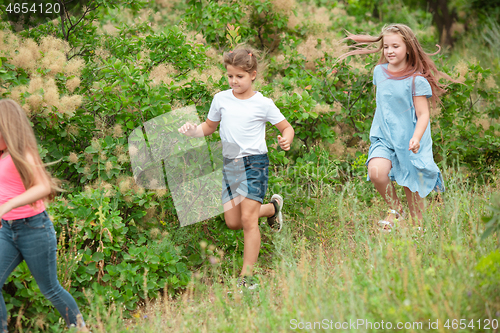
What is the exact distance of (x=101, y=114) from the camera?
344cm

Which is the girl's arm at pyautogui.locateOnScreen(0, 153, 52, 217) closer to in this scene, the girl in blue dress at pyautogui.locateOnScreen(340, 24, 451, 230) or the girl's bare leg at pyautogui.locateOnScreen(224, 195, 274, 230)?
the girl's bare leg at pyautogui.locateOnScreen(224, 195, 274, 230)

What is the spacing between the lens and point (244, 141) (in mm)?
3074

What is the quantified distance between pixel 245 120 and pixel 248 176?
392 mm

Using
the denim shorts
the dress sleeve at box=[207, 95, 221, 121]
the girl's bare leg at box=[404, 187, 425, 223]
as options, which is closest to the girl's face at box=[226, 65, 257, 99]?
the dress sleeve at box=[207, 95, 221, 121]

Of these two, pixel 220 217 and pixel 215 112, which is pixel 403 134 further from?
pixel 220 217

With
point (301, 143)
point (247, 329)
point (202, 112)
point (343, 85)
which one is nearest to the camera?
point (247, 329)

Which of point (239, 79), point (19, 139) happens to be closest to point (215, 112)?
point (239, 79)

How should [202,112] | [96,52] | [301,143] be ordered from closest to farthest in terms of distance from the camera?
[202,112] → [96,52] → [301,143]

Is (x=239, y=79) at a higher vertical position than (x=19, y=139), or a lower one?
higher

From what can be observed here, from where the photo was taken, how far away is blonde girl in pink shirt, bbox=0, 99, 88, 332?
2303 millimetres

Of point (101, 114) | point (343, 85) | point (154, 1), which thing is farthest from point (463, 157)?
point (154, 1)

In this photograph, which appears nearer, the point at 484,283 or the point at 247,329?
the point at 484,283

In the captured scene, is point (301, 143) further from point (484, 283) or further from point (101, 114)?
point (484, 283)

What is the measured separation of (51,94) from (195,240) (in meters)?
1.53
